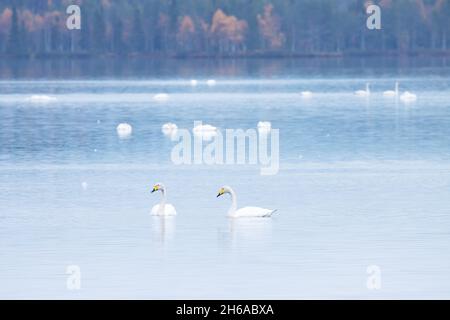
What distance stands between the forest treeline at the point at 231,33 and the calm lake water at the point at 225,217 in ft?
452

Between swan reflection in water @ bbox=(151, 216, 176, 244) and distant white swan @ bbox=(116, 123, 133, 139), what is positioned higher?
swan reflection in water @ bbox=(151, 216, 176, 244)

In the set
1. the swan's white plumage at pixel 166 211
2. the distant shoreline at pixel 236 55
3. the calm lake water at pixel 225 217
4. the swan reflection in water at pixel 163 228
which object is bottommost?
the distant shoreline at pixel 236 55

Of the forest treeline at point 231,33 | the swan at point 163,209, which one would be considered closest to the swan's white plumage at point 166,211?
the swan at point 163,209

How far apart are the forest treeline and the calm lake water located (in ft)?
452

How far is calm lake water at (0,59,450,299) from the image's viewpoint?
18.8 m

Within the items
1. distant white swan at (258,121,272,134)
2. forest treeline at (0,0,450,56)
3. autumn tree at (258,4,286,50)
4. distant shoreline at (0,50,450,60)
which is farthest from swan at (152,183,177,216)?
autumn tree at (258,4,286,50)

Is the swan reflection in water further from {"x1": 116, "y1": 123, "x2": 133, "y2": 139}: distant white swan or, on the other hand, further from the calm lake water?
{"x1": 116, "y1": 123, "x2": 133, "y2": 139}: distant white swan

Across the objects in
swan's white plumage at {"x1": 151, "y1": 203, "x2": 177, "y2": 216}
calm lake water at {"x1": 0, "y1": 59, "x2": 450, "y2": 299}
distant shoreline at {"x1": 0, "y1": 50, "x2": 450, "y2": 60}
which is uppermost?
swan's white plumage at {"x1": 151, "y1": 203, "x2": 177, "y2": 216}

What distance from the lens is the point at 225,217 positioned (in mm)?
24469

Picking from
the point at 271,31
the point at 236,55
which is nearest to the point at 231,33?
the point at 236,55

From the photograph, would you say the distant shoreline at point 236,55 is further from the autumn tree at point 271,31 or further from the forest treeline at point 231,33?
the autumn tree at point 271,31

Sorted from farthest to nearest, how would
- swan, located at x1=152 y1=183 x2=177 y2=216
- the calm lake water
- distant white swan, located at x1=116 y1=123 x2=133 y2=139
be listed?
1. distant white swan, located at x1=116 y1=123 x2=133 y2=139
2. swan, located at x1=152 y1=183 x2=177 y2=216
3. the calm lake water

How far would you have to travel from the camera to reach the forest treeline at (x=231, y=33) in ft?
621
